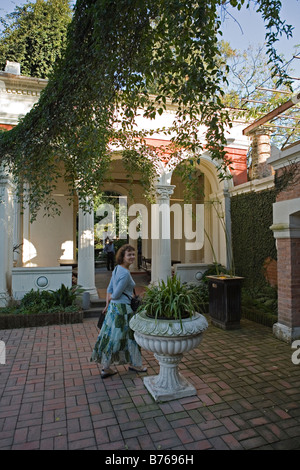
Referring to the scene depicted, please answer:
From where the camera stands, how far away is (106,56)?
344 cm

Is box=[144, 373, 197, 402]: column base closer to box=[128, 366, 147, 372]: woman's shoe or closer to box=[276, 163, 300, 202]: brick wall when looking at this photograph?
box=[128, 366, 147, 372]: woman's shoe

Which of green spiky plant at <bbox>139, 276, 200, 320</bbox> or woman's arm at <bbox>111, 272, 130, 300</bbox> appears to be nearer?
green spiky plant at <bbox>139, 276, 200, 320</bbox>

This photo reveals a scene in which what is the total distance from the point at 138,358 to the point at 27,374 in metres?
1.59

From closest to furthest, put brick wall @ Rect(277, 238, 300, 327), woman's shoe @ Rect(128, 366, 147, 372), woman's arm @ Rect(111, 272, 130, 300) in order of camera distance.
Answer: woman's arm @ Rect(111, 272, 130, 300) → woman's shoe @ Rect(128, 366, 147, 372) → brick wall @ Rect(277, 238, 300, 327)

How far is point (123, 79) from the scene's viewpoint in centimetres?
389

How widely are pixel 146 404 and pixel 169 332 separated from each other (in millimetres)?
898

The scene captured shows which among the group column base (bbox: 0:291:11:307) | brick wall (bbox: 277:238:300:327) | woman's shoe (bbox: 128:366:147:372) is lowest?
woman's shoe (bbox: 128:366:147:372)

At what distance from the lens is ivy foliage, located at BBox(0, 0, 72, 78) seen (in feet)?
35.3

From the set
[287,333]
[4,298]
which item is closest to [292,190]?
[287,333]

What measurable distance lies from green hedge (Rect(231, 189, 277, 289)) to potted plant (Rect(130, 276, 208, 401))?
15.4 ft

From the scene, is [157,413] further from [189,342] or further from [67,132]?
[67,132]

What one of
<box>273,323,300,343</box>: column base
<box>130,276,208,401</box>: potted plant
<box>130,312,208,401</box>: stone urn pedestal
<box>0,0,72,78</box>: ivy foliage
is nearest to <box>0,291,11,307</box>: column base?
<box>130,276,208,401</box>: potted plant

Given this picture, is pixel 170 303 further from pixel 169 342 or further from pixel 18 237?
pixel 18 237
